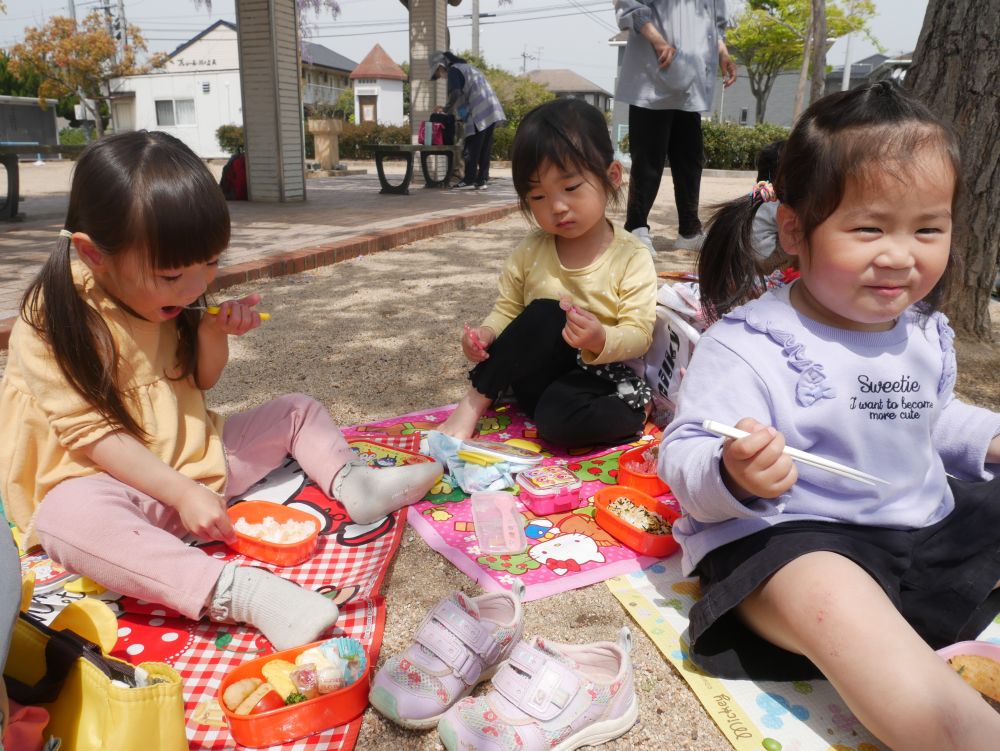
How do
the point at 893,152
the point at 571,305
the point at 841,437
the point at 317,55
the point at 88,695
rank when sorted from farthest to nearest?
the point at 317,55
the point at 571,305
the point at 841,437
the point at 893,152
the point at 88,695

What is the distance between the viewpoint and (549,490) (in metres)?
2.00

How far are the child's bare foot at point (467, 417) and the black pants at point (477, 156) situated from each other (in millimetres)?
8608

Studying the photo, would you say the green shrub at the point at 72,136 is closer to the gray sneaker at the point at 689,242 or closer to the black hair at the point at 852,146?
the gray sneaker at the point at 689,242

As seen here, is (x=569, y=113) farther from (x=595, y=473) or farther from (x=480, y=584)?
(x=480, y=584)

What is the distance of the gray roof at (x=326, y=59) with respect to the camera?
118 feet

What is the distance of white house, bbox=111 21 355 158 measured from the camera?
2964cm

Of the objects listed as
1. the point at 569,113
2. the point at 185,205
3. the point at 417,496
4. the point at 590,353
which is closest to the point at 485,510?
the point at 417,496

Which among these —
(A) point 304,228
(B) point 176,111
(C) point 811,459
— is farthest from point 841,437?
(B) point 176,111

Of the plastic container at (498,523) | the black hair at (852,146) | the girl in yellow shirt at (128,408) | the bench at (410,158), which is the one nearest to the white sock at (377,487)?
the plastic container at (498,523)

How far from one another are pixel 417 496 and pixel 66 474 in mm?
812

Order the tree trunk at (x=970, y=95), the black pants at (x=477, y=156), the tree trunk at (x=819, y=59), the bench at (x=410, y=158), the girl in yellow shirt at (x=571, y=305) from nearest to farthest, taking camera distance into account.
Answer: the girl in yellow shirt at (x=571, y=305) → the tree trunk at (x=970, y=95) → the tree trunk at (x=819, y=59) → the bench at (x=410, y=158) → the black pants at (x=477, y=156)

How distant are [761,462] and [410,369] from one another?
214 centimetres

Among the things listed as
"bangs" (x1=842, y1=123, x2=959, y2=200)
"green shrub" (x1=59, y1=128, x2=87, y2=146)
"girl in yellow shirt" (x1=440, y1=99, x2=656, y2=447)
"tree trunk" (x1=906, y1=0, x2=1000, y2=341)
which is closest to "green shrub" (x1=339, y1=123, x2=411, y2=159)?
"green shrub" (x1=59, y1=128, x2=87, y2=146)

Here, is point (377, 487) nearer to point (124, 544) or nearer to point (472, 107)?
point (124, 544)
